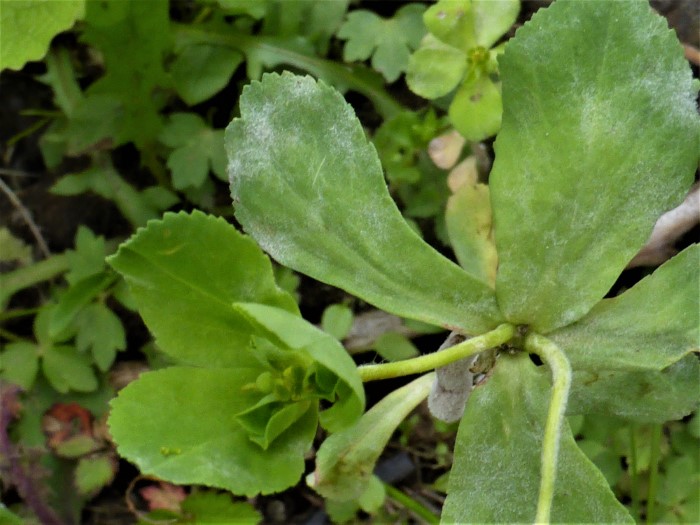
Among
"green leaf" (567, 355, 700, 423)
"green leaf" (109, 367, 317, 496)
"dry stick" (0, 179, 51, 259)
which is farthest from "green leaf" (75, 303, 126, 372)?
"green leaf" (567, 355, 700, 423)

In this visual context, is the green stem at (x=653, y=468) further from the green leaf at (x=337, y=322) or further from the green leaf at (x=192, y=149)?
the green leaf at (x=192, y=149)

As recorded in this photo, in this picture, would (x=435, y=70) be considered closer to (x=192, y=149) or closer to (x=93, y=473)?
(x=192, y=149)

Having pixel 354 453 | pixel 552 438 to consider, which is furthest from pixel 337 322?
pixel 552 438

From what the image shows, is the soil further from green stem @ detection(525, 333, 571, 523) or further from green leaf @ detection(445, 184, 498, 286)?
green stem @ detection(525, 333, 571, 523)

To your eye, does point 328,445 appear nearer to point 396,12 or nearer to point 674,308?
point 674,308

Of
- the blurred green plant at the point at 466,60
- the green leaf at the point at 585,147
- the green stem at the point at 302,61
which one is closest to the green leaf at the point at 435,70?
the blurred green plant at the point at 466,60

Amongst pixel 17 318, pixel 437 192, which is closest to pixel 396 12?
pixel 437 192
